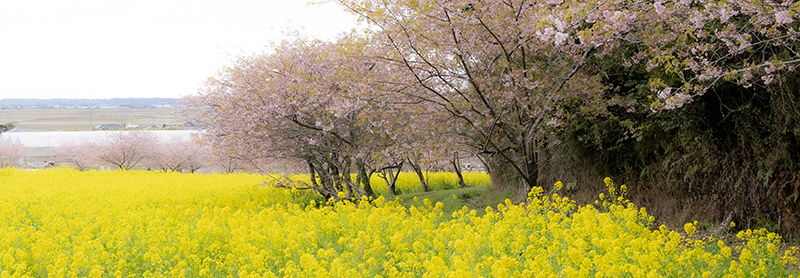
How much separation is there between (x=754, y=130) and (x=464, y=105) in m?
5.04

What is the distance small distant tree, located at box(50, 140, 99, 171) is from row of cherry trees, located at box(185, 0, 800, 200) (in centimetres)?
3931

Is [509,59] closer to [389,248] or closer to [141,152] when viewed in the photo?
[389,248]

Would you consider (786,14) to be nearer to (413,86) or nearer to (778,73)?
(778,73)

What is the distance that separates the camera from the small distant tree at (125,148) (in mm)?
44469

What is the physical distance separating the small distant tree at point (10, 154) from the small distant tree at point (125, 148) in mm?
21143

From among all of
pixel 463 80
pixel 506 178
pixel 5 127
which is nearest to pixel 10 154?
pixel 5 127

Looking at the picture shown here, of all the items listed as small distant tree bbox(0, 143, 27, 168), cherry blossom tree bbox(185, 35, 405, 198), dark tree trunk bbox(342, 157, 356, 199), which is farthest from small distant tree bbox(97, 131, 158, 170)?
dark tree trunk bbox(342, 157, 356, 199)

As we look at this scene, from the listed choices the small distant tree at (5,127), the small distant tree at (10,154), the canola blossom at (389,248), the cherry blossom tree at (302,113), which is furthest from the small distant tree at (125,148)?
the small distant tree at (5,127)

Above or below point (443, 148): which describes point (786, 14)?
above

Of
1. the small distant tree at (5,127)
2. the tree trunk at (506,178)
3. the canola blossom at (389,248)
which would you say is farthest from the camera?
the small distant tree at (5,127)

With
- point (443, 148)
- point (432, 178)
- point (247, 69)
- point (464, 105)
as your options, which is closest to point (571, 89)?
point (464, 105)

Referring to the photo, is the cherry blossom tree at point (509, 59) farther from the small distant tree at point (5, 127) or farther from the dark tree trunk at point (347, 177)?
the small distant tree at point (5, 127)

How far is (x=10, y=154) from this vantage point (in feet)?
198

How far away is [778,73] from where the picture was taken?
7.91 meters
